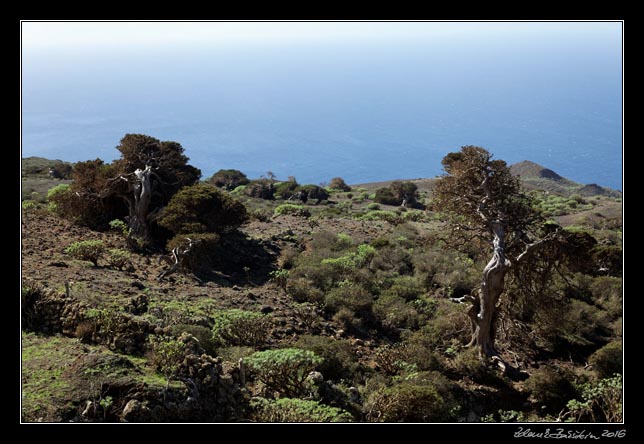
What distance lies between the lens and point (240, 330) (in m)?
10.2

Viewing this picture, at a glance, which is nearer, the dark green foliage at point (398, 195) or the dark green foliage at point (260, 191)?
the dark green foliage at point (398, 195)

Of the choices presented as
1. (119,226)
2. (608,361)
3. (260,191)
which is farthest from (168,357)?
(260,191)

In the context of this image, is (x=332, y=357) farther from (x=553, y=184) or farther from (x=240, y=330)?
(x=553, y=184)

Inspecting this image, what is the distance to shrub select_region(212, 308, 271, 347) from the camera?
1004 cm

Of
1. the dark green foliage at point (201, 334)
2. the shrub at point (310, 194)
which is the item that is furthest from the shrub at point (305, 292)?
the shrub at point (310, 194)

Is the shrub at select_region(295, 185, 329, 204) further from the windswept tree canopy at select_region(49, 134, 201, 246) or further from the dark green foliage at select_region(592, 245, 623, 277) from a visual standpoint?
the dark green foliage at select_region(592, 245, 623, 277)

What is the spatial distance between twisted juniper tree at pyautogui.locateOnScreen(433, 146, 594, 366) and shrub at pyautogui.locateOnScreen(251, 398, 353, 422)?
179 inches

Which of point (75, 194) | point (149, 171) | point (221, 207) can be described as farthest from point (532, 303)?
point (75, 194)

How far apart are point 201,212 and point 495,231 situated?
34.1 feet

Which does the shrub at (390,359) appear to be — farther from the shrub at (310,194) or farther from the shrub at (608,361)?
the shrub at (310,194)

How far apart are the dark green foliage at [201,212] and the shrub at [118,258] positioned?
6.33 feet

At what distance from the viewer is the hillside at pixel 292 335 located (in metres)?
6.81

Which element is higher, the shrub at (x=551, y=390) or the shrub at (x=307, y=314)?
the shrub at (x=307, y=314)
